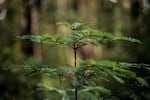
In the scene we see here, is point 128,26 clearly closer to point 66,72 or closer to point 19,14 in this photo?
point 19,14

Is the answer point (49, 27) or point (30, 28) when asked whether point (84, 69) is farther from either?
point (49, 27)

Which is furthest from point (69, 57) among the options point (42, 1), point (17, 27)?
point (42, 1)

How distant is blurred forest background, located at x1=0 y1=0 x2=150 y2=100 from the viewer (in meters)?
8.12

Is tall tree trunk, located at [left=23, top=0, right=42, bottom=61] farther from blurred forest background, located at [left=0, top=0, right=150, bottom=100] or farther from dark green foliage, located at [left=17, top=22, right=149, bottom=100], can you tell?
dark green foliage, located at [left=17, top=22, right=149, bottom=100]

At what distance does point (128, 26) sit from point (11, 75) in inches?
121

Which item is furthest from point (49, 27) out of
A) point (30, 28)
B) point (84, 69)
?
point (84, 69)

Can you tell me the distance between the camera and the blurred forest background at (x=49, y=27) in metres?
8.12

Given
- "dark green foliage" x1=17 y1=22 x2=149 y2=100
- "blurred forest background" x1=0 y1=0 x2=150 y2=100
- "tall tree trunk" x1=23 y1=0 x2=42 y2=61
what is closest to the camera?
"dark green foliage" x1=17 y1=22 x2=149 y2=100

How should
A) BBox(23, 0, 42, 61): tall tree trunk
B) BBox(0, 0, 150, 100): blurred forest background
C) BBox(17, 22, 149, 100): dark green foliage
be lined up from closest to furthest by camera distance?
BBox(17, 22, 149, 100): dark green foliage → BBox(0, 0, 150, 100): blurred forest background → BBox(23, 0, 42, 61): tall tree trunk

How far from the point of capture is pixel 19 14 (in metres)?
13.0

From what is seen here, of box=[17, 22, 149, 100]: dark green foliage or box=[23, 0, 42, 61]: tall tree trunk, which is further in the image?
box=[23, 0, 42, 61]: tall tree trunk

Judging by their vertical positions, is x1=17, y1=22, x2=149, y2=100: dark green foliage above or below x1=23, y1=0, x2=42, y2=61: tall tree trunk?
above

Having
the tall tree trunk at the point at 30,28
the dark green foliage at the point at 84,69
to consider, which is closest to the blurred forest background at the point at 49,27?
the tall tree trunk at the point at 30,28

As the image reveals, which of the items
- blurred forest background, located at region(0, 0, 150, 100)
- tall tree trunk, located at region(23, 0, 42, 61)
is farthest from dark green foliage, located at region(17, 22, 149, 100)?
tall tree trunk, located at region(23, 0, 42, 61)
